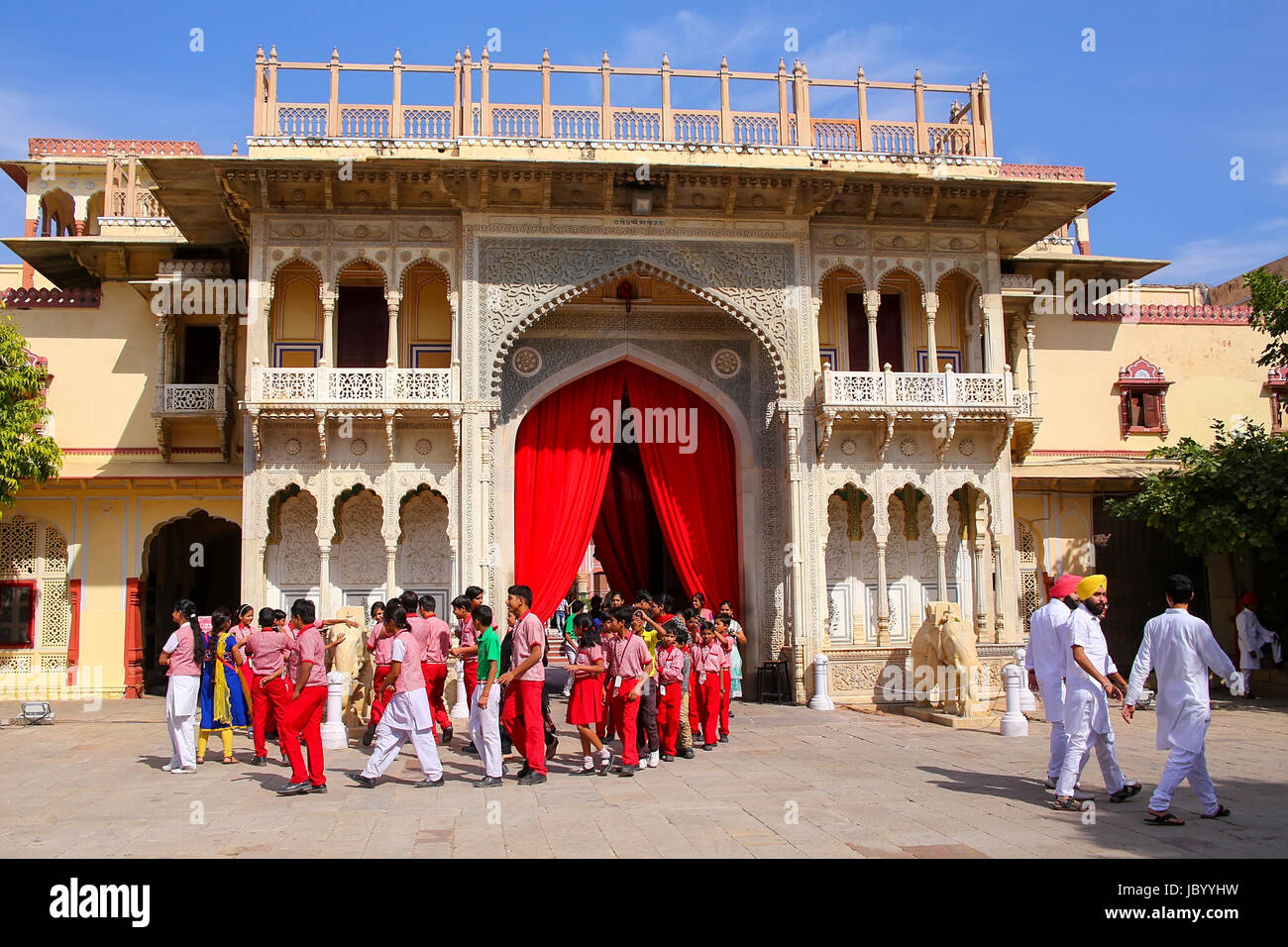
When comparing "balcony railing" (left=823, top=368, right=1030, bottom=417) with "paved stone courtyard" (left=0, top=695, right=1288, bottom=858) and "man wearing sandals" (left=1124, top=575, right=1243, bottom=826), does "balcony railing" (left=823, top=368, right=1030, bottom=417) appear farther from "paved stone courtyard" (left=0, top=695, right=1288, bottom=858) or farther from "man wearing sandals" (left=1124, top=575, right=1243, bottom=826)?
"man wearing sandals" (left=1124, top=575, right=1243, bottom=826)

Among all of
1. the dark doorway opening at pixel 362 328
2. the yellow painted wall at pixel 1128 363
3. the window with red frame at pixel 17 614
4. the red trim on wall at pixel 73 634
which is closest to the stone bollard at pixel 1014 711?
the yellow painted wall at pixel 1128 363

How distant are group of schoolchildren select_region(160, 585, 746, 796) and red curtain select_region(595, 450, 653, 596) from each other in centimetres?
682

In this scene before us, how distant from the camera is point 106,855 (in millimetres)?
6188

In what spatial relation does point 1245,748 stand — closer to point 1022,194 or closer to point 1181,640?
point 1181,640

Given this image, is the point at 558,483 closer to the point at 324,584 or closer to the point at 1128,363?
the point at 324,584

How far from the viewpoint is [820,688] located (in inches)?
591

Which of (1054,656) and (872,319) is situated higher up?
(872,319)

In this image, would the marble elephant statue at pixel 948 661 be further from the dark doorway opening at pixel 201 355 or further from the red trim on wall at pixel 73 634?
the red trim on wall at pixel 73 634

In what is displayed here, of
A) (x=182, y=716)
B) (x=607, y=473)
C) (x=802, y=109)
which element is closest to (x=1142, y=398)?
(x=802, y=109)

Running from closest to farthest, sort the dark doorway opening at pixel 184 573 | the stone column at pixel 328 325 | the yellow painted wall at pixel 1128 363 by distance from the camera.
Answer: the stone column at pixel 328 325, the dark doorway opening at pixel 184 573, the yellow painted wall at pixel 1128 363

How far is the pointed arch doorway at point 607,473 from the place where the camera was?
16.5m

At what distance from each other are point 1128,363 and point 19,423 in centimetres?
1837

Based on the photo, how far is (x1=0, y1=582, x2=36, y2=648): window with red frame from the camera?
55.5 feet

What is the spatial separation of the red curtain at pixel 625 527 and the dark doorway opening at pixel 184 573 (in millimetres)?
6934
